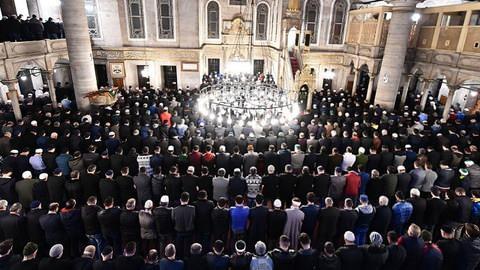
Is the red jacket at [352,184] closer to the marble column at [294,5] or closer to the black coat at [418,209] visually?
the black coat at [418,209]

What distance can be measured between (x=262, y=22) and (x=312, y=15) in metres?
3.51

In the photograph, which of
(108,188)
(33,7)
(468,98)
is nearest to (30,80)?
(33,7)

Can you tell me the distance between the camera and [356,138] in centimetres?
1068

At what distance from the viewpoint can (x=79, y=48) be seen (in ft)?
46.8

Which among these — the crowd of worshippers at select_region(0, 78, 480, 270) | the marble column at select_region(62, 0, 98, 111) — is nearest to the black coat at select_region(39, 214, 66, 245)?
the crowd of worshippers at select_region(0, 78, 480, 270)

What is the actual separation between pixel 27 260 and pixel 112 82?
17553 millimetres

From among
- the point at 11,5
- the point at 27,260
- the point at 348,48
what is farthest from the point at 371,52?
the point at 11,5

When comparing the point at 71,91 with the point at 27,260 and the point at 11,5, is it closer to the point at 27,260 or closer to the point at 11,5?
the point at 11,5

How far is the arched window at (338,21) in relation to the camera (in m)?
20.8

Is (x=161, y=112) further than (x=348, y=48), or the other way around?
(x=348, y=48)

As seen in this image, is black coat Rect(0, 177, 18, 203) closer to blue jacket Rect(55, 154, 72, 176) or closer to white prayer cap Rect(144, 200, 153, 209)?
blue jacket Rect(55, 154, 72, 176)

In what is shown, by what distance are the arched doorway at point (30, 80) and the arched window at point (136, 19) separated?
606cm

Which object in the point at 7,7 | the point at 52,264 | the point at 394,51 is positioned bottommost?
the point at 52,264

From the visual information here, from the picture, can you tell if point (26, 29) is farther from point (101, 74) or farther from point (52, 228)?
point (52, 228)
